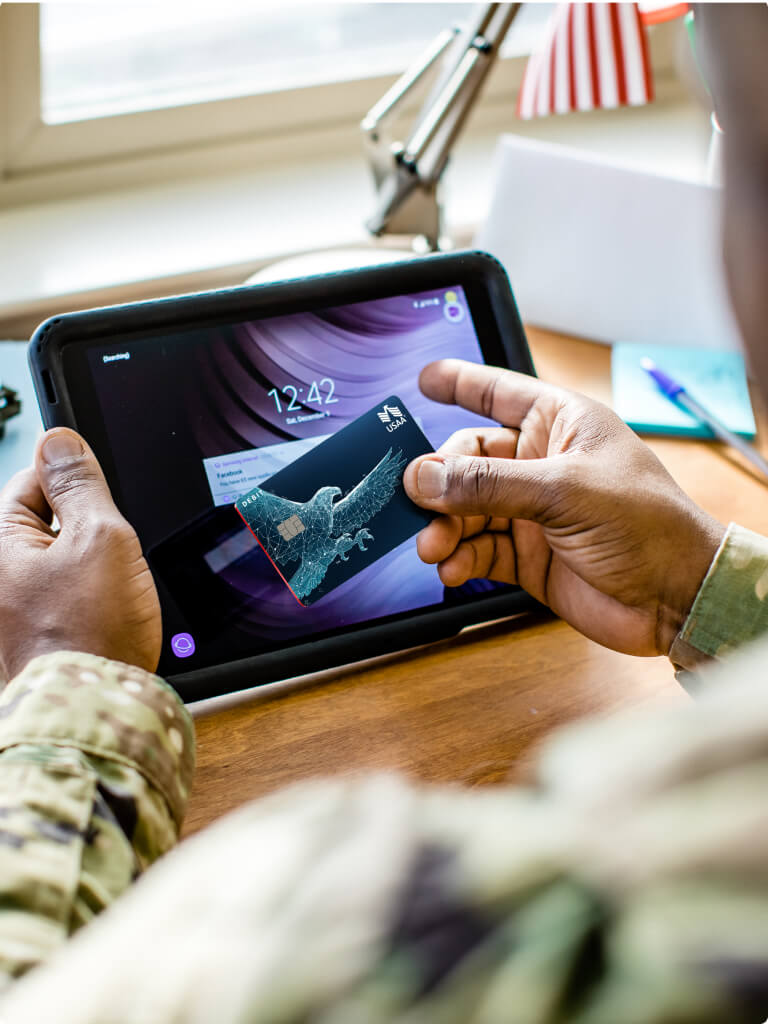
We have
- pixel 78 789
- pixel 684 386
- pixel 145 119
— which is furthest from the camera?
pixel 145 119

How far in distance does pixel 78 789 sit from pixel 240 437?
31cm

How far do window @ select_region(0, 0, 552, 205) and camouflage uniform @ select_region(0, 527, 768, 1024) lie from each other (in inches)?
42.9

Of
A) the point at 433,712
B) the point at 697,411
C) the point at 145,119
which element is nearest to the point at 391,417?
the point at 433,712

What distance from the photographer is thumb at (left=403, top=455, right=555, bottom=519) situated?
23.9 inches

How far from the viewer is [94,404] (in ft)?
2.01

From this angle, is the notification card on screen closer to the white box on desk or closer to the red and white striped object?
the white box on desk

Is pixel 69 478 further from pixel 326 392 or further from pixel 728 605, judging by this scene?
pixel 728 605

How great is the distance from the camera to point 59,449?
0.58 m

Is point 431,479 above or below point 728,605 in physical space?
above

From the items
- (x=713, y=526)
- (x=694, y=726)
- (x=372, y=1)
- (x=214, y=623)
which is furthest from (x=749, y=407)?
(x=372, y=1)

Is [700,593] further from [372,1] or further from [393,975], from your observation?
[372,1]

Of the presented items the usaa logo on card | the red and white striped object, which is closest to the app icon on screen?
the usaa logo on card

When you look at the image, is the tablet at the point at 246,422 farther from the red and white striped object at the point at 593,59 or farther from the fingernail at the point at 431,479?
the red and white striped object at the point at 593,59

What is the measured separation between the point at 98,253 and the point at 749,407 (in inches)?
30.5
